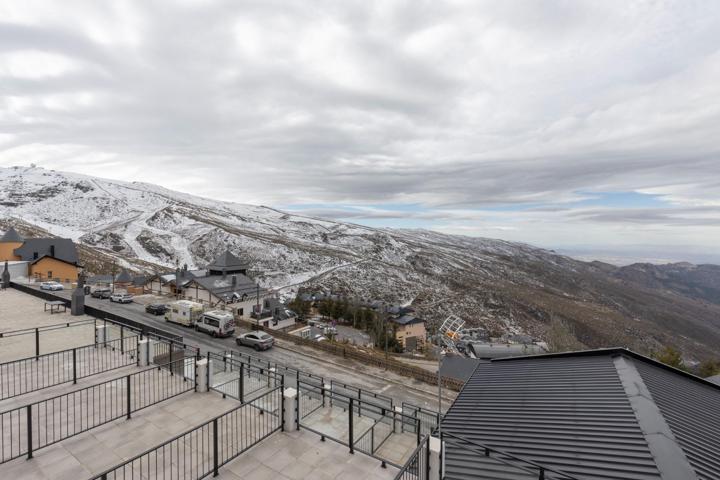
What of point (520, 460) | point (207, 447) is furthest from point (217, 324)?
point (520, 460)

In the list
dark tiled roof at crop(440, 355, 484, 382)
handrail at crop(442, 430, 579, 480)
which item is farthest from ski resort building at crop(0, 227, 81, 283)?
handrail at crop(442, 430, 579, 480)

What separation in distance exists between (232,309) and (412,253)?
117634 mm

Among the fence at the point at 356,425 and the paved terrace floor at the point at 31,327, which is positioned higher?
the paved terrace floor at the point at 31,327

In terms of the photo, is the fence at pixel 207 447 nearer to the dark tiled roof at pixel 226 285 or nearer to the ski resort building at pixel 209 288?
the ski resort building at pixel 209 288

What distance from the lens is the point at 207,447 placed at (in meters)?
8.56

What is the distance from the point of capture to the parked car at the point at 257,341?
27.5m

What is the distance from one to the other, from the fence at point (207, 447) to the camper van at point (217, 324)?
2061 centimetres

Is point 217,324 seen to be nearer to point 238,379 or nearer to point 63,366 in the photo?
point 63,366

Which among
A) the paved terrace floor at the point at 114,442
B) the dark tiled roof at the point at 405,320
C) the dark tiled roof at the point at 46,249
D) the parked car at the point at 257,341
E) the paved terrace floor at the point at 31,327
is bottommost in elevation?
the dark tiled roof at the point at 405,320

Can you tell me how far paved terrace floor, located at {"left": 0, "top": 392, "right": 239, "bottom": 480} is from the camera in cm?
757

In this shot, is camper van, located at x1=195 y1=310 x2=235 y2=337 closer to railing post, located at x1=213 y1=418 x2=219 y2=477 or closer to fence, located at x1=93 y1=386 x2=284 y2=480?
fence, located at x1=93 y1=386 x2=284 y2=480

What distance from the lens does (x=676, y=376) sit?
39.9 feet

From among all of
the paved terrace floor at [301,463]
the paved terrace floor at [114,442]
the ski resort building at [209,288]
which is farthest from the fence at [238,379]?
the ski resort building at [209,288]

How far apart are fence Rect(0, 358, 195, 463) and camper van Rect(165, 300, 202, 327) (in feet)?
67.4
